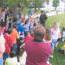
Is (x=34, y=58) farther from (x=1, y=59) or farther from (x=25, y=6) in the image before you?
(x=25, y=6)

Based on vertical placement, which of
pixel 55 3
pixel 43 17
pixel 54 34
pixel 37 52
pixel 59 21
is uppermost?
pixel 55 3

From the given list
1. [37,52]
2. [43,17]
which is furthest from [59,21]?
[37,52]

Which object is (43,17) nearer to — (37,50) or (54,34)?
(54,34)

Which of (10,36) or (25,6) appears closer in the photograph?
(10,36)

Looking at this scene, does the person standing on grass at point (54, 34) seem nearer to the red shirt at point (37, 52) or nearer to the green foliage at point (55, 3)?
the green foliage at point (55, 3)

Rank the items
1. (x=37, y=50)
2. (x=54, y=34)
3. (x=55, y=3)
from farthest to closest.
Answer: (x=54, y=34), (x=55, y=3), (x=37, y=50)

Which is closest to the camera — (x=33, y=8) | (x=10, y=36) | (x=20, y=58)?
(x=20, y=58)

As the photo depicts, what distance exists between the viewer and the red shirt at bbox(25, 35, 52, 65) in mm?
3906

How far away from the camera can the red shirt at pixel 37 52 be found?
3906mm

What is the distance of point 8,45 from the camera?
6883 mm

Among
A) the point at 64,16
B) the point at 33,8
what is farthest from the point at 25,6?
the point at 64,16

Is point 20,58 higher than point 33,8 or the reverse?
the reverse

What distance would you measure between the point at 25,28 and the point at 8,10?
599 mm

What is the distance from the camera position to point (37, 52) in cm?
392
